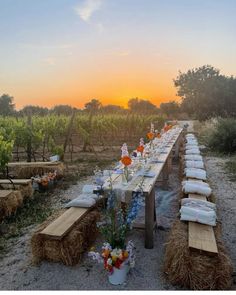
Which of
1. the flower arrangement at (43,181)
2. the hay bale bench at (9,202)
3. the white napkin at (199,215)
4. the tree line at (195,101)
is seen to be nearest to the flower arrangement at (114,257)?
the white napkin at (199,215)

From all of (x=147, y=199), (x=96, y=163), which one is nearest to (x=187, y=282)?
(x=147, y=199)

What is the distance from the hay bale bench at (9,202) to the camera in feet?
12.1

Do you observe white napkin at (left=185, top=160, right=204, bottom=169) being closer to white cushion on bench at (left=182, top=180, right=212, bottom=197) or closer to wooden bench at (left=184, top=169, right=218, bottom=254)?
white cushion on bench at (left=182, top=180, right=212, bottom=197)

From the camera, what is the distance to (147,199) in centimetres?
285

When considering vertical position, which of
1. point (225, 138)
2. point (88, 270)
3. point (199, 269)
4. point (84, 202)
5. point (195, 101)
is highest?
point (195, 101)

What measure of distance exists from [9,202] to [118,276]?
1966 millimetres

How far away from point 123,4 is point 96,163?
18.3 ft

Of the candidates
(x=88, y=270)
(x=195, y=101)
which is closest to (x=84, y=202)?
(x=88, y=270)

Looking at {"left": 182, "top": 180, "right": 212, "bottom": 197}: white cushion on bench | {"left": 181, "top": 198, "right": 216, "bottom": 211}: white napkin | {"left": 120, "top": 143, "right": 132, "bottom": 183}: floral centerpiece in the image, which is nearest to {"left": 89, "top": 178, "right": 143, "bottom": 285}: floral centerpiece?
{"left": 120, "top": 143, "right": 132, "bottom": 183}: floral centerpiece

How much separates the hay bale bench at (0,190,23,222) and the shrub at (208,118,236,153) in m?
6.65

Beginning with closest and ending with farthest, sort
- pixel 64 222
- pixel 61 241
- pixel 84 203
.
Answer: pixel 61 241 → pixel 64 222 → pixel 84 203

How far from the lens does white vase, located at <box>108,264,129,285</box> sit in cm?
231

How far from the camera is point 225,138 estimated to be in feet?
29.2

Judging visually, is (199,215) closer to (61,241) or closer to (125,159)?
(125,159)
